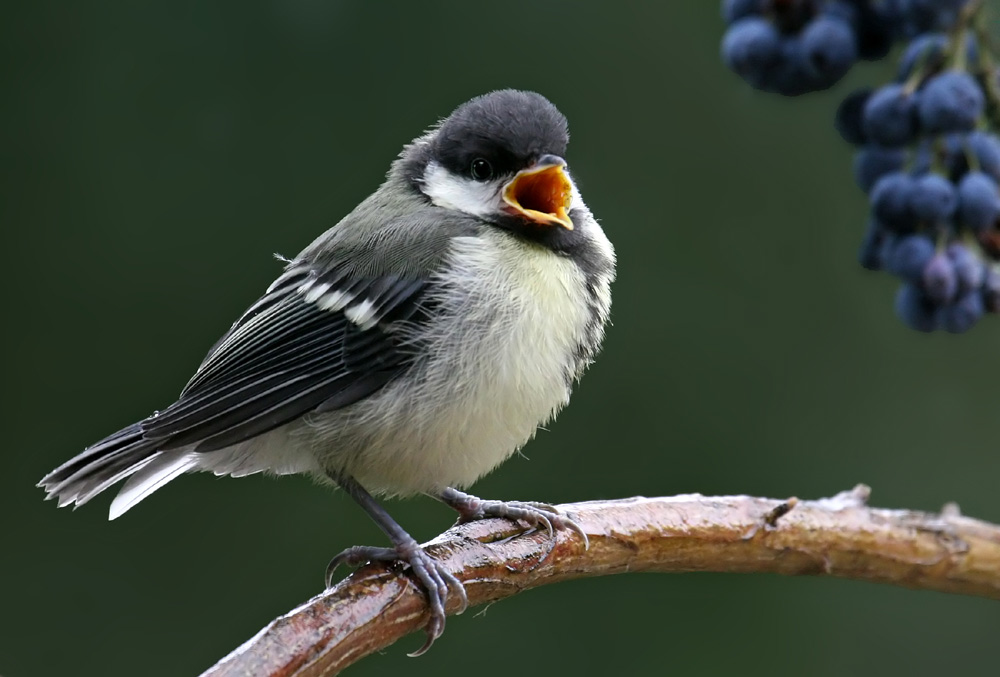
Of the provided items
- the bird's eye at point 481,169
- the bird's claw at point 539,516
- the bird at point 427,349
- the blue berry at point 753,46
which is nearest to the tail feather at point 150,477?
the bird at point 427,349

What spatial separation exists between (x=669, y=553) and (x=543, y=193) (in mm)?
575

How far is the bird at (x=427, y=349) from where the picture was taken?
1746 millimetres

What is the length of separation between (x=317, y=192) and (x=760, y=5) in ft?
4.71

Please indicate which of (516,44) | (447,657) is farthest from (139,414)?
(516,44)

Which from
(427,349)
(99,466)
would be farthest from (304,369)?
(99,466)

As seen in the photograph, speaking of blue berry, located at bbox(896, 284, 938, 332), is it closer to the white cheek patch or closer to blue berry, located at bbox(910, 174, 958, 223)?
blue berry, located at bbox(910, 174, 958, 223)

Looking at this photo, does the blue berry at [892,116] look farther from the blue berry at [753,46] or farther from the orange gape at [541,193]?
the orange gape at [541,193]

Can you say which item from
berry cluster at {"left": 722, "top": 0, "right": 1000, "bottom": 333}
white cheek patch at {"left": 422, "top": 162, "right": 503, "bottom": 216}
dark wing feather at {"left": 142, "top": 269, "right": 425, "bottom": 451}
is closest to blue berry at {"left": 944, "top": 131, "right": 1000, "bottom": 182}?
berry cluster at {"left": 722, "top": 0, "right": 1000, "bottom": 333}

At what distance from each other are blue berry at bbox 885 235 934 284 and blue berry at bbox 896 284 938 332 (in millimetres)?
23

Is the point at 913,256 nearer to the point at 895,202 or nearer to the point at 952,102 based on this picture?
the point at 895,202

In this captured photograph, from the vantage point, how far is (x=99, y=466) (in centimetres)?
183

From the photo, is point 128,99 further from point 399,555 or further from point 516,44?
point 399,555

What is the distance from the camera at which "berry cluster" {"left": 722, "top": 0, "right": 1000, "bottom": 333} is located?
1.56m

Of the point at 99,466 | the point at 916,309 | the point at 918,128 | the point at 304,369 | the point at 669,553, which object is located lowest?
the point at 669,553
